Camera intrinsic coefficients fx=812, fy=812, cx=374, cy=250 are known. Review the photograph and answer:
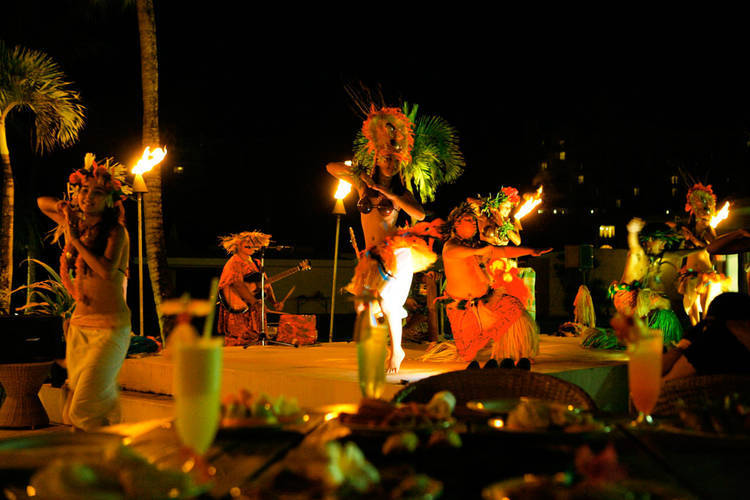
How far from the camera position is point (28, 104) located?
441 inches

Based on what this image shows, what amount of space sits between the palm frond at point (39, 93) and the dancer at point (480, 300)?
6570 mm

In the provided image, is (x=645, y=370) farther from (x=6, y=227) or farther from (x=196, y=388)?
(x=6, y=227)

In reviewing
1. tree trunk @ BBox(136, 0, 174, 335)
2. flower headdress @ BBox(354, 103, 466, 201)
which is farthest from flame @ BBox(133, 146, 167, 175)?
flower headdress @ BBox(354, 103, 466, 201)

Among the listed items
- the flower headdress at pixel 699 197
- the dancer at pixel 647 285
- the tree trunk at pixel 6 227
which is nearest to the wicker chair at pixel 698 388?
the dancer at pixel 647 285

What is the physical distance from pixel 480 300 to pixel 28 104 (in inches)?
289

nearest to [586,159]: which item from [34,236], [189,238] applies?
[189,238]

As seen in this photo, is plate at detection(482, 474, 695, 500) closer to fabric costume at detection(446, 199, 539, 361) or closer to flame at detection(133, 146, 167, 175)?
fabric costume at detection(446, 199, 539, 361)

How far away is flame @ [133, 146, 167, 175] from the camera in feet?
29.9

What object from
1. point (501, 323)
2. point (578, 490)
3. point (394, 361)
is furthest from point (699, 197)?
point (578, 490)

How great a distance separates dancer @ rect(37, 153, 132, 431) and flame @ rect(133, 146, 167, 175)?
434 centimetres

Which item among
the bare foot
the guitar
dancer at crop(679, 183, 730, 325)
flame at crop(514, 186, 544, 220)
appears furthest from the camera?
dancer at crop(679, 183, 730, 325)

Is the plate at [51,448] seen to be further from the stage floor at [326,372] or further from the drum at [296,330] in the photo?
the drum at [296,330]

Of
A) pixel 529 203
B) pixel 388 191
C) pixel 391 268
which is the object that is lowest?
pixel 391 268

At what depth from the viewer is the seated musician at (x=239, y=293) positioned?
33.5ft
